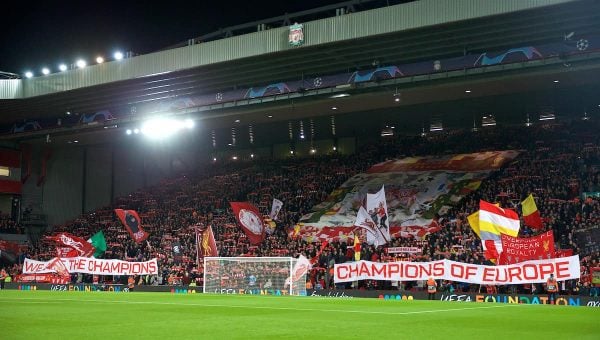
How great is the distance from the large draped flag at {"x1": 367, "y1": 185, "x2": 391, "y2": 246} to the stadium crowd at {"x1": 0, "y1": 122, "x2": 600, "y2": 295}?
1.07m

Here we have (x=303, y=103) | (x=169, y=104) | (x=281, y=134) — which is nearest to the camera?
(x=303, y=103)

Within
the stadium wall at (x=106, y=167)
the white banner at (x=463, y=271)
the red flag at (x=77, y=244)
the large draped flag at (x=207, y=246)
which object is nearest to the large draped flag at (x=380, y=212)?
the white banner at (x=463, y=271)

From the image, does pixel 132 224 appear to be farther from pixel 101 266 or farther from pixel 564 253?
pixel 564 253

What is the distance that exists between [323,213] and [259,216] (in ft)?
14.5

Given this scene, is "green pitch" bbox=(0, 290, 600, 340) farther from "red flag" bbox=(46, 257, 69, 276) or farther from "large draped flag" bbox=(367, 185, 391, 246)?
"red flag" bbox=(46, 257, 69, 276)

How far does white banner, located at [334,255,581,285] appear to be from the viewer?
24.8 metres

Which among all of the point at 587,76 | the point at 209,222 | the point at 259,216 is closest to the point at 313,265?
the point at 259,216

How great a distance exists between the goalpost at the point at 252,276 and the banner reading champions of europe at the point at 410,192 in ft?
26.2

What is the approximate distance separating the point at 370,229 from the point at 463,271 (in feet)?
20.2

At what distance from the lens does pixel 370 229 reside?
32344 millimetres

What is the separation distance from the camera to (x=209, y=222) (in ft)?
143

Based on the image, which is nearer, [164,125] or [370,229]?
[370,229]

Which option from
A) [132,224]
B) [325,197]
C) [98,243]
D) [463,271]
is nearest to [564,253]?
[463,271]

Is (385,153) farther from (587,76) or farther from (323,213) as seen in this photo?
(587,76)
